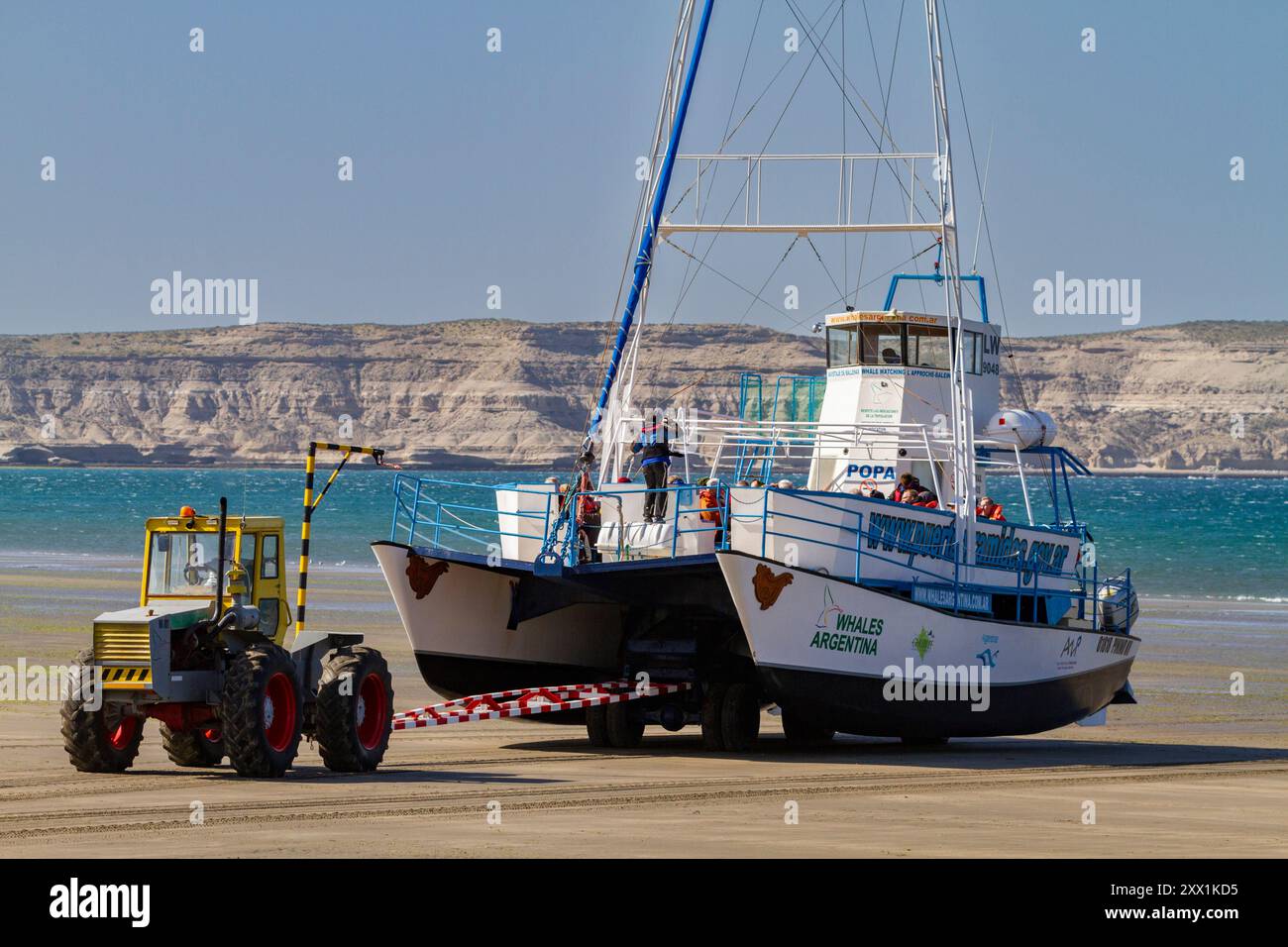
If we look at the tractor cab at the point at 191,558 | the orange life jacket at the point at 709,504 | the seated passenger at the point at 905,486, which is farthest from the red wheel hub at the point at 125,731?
the seated passenger at the point at 905,486

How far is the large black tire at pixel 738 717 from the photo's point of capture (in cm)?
1744

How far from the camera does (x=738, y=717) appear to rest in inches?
687

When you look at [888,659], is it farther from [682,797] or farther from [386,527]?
[386,527]

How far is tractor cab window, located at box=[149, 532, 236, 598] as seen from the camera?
14055 millimetres

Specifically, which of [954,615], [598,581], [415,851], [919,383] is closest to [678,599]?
[598,581]

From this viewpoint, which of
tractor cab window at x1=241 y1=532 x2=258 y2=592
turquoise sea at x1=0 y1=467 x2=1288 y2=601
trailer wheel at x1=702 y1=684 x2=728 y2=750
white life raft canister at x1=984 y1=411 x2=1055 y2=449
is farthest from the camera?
turquoise sea at x1=0 y1=467 x2=1288 y2=601

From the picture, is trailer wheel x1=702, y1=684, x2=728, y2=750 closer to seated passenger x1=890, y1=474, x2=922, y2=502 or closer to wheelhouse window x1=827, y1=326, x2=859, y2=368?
seated passenger x1=890, y1=474, x2=922, y2=502

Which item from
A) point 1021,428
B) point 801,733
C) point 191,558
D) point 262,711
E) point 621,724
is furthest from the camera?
point 1021,428

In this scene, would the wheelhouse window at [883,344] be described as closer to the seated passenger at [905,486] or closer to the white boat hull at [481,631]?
the seated passenger at [905,486]

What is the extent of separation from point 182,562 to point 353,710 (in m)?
1.71

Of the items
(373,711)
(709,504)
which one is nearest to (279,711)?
(373,711)

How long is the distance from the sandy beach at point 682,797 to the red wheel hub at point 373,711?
0.30m

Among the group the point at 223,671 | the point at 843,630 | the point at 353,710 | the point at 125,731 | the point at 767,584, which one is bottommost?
the point at 125,731

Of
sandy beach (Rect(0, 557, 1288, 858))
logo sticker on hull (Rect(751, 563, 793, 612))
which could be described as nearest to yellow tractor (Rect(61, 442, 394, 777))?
sandy beach (Rect(0, 557, 1288, 858))
